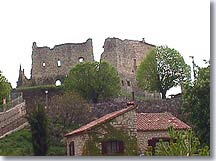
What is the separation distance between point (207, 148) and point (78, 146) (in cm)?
108

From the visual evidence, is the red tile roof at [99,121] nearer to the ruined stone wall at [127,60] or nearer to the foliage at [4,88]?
the foliage at [4,88]

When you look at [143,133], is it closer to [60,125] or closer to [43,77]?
[60,125]

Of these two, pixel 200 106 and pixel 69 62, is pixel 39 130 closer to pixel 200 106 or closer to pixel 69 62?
pixel 200 106

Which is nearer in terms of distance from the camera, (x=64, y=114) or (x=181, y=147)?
(x=181, y=147)

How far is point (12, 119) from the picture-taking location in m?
5.62

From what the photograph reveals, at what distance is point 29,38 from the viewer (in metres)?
5.16

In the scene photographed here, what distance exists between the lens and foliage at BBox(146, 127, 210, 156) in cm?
435

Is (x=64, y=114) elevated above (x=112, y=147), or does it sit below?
above

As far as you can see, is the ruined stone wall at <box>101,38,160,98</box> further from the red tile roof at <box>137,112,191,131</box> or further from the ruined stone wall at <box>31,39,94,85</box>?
the red tile roof at <box>137,112,191,131</box>

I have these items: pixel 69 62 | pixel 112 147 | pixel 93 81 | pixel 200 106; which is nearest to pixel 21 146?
pixel 112 147

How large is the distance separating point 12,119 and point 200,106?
5.95 feet

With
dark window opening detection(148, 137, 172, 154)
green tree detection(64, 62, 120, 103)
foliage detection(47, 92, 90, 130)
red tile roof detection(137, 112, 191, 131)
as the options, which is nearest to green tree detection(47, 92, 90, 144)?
foliage detection(47, 92, 90, 130)

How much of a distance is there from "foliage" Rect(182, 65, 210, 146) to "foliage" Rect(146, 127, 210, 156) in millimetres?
71

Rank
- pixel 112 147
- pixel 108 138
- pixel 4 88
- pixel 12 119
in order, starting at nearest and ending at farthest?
1. pixel 112 147
2. pixel 108 138
3. pixel 12 119
4. pixel 4 88
